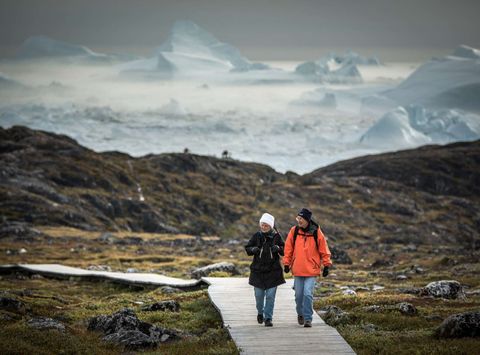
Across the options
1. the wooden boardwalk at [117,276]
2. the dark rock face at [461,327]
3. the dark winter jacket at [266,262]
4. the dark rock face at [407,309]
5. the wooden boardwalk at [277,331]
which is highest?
the dark winter jacket at [266,262]

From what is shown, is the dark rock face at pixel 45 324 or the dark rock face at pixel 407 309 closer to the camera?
the dark rock face at pixel 45 324

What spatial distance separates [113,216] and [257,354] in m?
163

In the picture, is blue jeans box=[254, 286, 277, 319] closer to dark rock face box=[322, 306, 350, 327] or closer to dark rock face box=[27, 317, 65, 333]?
dark rock face box=[322, 306, 350, 327]

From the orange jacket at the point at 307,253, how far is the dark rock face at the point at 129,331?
507 cm

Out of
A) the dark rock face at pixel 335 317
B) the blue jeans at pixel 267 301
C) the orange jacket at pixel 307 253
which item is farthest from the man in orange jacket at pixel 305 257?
the dark rock face at pixel 335 317

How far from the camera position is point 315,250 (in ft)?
77.6

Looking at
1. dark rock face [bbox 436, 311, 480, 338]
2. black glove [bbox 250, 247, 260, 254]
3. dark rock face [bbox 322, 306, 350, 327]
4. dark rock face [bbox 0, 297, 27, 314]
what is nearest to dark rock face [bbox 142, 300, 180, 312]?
dark rock face [bbox 0, 297, 27, 314]

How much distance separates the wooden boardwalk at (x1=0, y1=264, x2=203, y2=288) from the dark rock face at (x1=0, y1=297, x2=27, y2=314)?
11.9m

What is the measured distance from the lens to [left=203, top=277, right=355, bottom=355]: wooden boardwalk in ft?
66.7

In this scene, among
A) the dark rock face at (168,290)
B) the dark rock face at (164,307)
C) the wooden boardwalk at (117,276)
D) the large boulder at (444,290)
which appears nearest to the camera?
the dark rock face at (164,307)

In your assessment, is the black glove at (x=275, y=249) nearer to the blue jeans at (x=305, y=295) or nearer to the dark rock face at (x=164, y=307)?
the blue jeans at (x=305, y=295)

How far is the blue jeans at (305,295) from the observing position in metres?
23.4

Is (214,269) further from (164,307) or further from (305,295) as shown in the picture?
(305,295)

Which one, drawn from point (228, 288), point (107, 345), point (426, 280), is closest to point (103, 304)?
point (228, 288)
